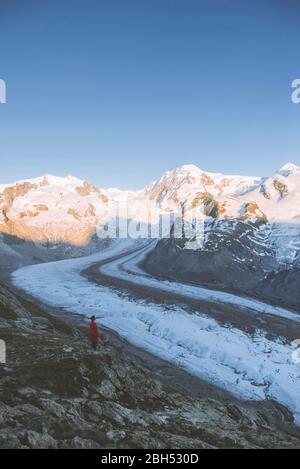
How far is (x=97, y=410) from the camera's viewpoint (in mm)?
11867

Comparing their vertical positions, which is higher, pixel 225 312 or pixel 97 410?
pixel 97 410

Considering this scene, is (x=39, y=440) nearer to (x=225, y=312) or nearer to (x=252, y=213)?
(x=225, y=312)

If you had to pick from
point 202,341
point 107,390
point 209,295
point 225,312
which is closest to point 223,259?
point 209,295

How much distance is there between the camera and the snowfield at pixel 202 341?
2375 centimetres

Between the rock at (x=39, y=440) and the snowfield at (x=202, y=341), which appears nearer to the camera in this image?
the rock at (x=39, y=440)

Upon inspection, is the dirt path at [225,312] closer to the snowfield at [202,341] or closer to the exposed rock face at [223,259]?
the snowfield at [202,341]

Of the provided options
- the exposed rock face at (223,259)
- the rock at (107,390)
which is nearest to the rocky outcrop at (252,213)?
the exposed rock face at (223,259)

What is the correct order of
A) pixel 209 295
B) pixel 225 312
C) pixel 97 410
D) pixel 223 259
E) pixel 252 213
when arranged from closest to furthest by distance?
pixel 97 410, pixel 225 312, pixel 209 295, pixel 223 259, pixel 252 213

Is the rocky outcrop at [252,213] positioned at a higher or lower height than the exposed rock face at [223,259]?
higher

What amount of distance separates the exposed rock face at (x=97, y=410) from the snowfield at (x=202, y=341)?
7293 millimetres

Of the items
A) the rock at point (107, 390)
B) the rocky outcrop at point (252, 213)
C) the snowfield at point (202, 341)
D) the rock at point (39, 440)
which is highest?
the rocky outcrop at point (252, 213)

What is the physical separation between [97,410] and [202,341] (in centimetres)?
2008

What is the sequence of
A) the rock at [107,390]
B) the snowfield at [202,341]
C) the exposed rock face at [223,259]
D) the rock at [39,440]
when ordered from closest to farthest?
the rock at [39,440] < the rock at [107,390] < the snowfield at [202,341] < the exposed rock face at [223,259]

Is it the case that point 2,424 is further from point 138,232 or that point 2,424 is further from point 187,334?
point 138,232
